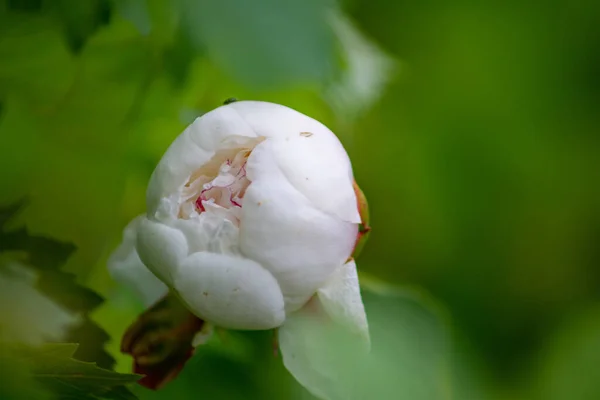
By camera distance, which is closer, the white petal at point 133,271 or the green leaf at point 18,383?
the green leaf at point 18,383

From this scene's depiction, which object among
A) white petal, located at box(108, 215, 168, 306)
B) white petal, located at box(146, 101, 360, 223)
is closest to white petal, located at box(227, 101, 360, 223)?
white petal, located at box(146, 101, 360, 223)

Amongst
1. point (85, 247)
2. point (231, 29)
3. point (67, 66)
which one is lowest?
point (85, 247)

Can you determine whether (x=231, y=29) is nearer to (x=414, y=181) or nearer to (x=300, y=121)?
(x=300, y=121)

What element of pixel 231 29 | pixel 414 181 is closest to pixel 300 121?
pixel 231 29

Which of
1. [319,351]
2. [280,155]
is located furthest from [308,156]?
[319,351]

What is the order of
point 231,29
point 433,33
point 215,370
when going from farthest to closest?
1. point 433,33
2. point 215,370
3. point 231,29

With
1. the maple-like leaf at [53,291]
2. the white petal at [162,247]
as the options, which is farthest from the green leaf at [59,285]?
the white petal at [162,247]

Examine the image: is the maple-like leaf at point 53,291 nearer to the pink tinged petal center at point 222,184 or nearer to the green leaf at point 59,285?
the green leaf at point 59,285
